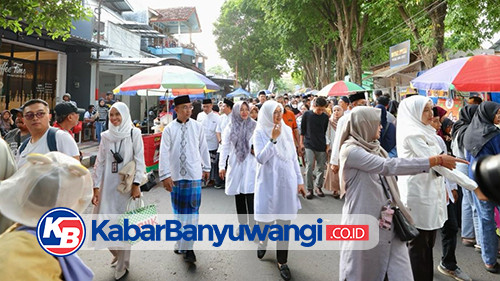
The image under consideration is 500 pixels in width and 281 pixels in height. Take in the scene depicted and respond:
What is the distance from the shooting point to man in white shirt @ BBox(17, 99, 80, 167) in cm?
264

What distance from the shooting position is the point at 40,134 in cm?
272

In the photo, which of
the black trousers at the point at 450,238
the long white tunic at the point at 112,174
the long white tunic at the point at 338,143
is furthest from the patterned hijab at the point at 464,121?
the long white tunic at the point at 112,174

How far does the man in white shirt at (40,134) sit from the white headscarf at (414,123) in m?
3.11

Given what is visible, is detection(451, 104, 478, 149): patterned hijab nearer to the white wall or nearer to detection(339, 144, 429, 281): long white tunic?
detection(339, 144, 429, 281): long white tunic

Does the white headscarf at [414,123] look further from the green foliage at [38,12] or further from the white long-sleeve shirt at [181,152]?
the green foliage at [38,12]

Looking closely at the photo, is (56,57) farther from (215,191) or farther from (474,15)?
(474,15)

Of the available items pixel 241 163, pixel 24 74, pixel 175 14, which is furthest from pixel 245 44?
pixel 241 163

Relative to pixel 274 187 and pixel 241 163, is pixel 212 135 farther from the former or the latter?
pixel 274 187

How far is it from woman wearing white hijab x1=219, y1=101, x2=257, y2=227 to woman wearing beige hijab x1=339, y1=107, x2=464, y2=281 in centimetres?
195

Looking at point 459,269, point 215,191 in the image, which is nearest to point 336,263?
point 459,269

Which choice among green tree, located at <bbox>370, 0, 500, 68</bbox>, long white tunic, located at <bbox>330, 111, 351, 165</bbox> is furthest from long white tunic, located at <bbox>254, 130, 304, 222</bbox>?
green tree, located at <bbox>370, 0, 500, 68</bbox>

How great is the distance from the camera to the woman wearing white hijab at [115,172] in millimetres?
3219

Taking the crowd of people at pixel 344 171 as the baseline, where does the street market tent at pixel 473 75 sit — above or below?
above

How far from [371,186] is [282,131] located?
1.44 m
